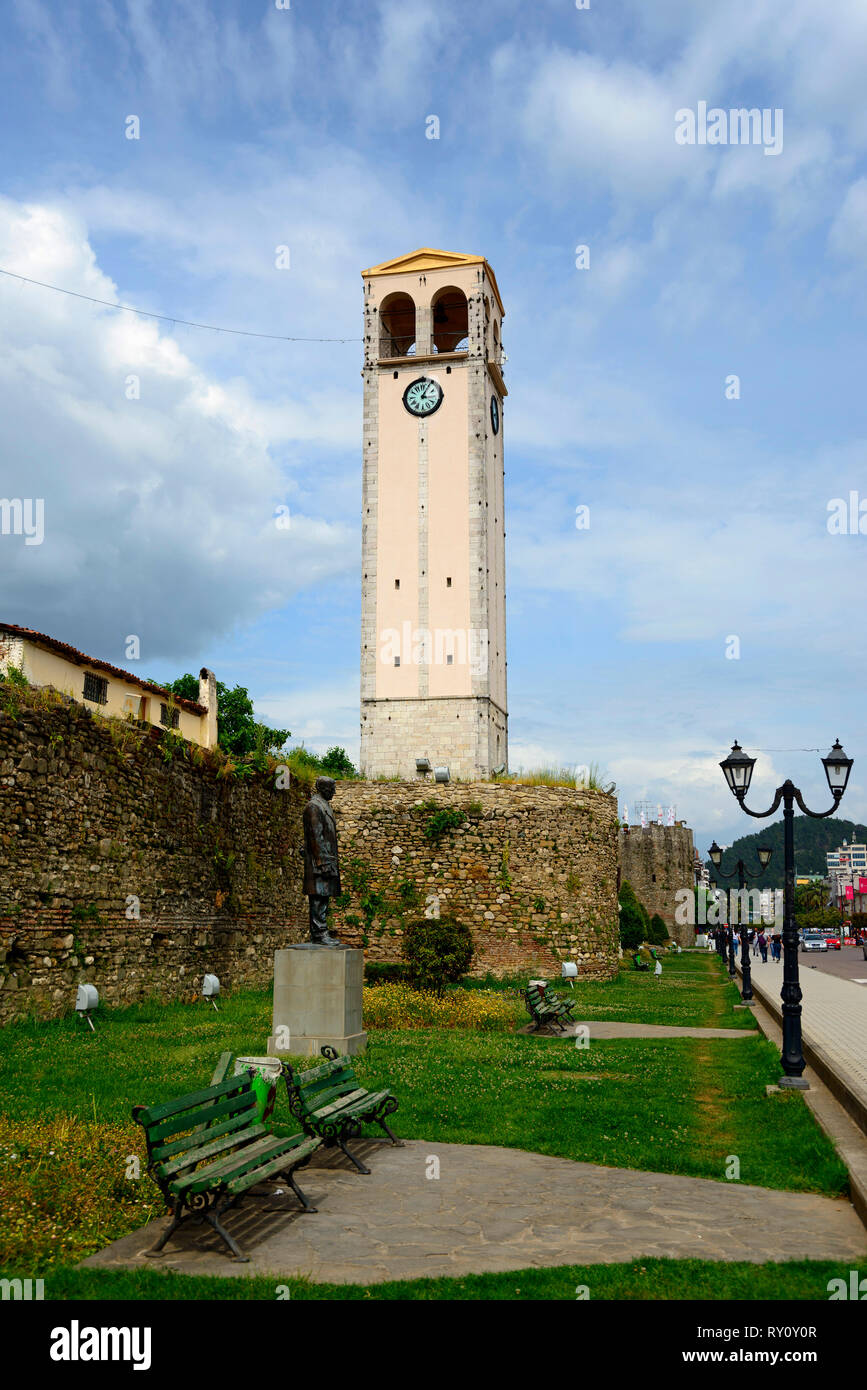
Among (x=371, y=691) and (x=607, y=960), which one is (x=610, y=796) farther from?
(x=371, y=691)

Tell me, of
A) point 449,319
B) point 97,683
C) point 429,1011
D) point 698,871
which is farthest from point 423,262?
point 698,871

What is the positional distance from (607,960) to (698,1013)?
22.8ft

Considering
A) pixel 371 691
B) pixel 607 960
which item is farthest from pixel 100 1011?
pixel 371 691

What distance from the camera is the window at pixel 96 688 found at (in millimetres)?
27375

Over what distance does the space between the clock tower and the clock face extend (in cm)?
4

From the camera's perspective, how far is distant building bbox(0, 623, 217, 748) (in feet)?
79.2

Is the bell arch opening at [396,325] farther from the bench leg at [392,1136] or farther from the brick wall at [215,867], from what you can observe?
the bench leg at [392,1136]

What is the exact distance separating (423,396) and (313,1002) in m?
30.8

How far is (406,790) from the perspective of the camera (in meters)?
25.8

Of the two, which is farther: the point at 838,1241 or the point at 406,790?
the point at 406,790

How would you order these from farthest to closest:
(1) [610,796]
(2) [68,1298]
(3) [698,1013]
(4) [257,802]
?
1. (1) [610,796]
2. (4) [257,802]
3. (3) [698,1013]
4. (2) [68,1298]

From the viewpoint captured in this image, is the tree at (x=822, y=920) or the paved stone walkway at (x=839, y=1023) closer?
the paved stone walkway at (x=839, y=1023)

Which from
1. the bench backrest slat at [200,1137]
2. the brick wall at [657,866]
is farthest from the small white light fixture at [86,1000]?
the brick wall at [657,866]

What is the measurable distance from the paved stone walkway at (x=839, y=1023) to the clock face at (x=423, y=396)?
2366 centimetres
